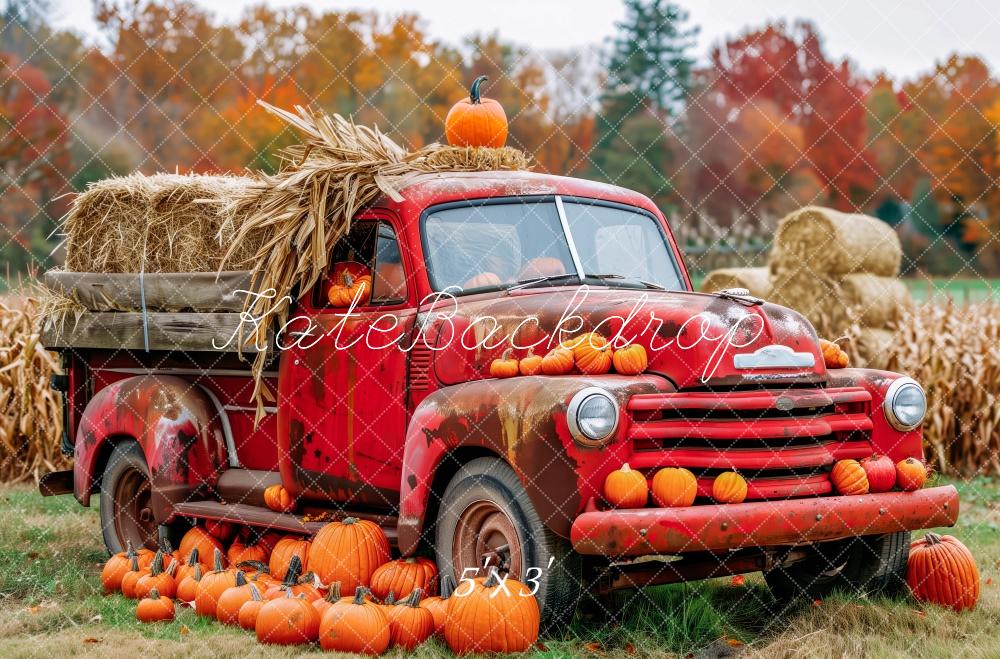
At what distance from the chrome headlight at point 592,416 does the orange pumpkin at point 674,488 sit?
30 centimetres

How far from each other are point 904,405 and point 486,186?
2486mm

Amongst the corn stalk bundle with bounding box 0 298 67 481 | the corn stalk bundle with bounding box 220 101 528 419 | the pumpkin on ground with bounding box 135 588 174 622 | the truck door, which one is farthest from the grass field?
the corn stalk bundle with bounding box 0 298 67 481

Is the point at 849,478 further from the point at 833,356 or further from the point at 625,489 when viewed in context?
the point at 625,489

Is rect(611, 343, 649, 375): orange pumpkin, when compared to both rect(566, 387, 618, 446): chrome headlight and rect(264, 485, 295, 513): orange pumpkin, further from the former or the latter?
rect(264, 485, 295, 513): orange pumpkin

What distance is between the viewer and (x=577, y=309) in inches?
231

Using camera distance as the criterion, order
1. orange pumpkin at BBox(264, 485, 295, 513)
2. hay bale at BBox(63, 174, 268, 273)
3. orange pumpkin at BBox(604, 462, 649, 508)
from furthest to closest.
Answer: hay bale at BBox(63, 174, 268, 273), orange pumpkin at BBox(264, 485, 295, 513), orange pumpkin at BBox(604, 462, 649, 508)

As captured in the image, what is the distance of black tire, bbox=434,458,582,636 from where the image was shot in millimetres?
5223

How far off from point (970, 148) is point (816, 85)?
7850 mm

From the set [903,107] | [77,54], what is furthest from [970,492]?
[903,107]

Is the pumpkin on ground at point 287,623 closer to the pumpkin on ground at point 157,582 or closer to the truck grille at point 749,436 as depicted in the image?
the pumpkin on ground at point 157,582

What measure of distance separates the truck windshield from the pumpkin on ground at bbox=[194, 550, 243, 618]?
1.88 m

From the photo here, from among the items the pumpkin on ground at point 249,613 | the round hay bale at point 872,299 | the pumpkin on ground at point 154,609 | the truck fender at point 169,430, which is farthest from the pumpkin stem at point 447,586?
the round hay bale at point 872,299

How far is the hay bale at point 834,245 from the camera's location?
1484 centimetres

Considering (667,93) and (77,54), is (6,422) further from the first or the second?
(667,93)
